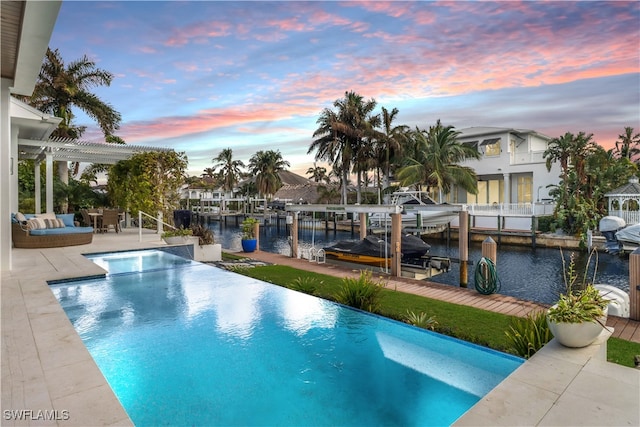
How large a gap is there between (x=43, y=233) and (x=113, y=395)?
10.7m

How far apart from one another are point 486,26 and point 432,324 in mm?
10318

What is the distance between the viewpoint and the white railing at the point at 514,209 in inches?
1004

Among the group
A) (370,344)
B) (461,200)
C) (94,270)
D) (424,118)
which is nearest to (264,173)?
(424,118)

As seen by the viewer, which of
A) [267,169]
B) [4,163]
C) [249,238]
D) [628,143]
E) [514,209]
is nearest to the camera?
[4,163]

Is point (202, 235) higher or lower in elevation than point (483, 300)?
higher

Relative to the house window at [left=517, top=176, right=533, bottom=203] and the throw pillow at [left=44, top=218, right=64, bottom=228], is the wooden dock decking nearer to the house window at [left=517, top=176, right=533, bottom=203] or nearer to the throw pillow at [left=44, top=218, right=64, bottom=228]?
the throw pillow at [left=44, top=218, right=64, bottom=228]

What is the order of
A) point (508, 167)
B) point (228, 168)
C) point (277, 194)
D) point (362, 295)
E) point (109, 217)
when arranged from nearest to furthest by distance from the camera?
point (362, 295) < point (109, 217) < point (508, 167) < point (277, 194) < point (228, 168)

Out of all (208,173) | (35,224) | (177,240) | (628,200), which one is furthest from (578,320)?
(208,173)

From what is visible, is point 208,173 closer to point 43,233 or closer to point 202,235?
point 43,233

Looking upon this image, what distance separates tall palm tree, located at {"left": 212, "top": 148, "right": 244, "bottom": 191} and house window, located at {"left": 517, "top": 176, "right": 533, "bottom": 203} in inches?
1811

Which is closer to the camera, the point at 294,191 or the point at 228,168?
the point at 294,191

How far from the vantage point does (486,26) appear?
11805 millimetres

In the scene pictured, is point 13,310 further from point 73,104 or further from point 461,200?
point 461,200

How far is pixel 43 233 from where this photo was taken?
1127 cm
